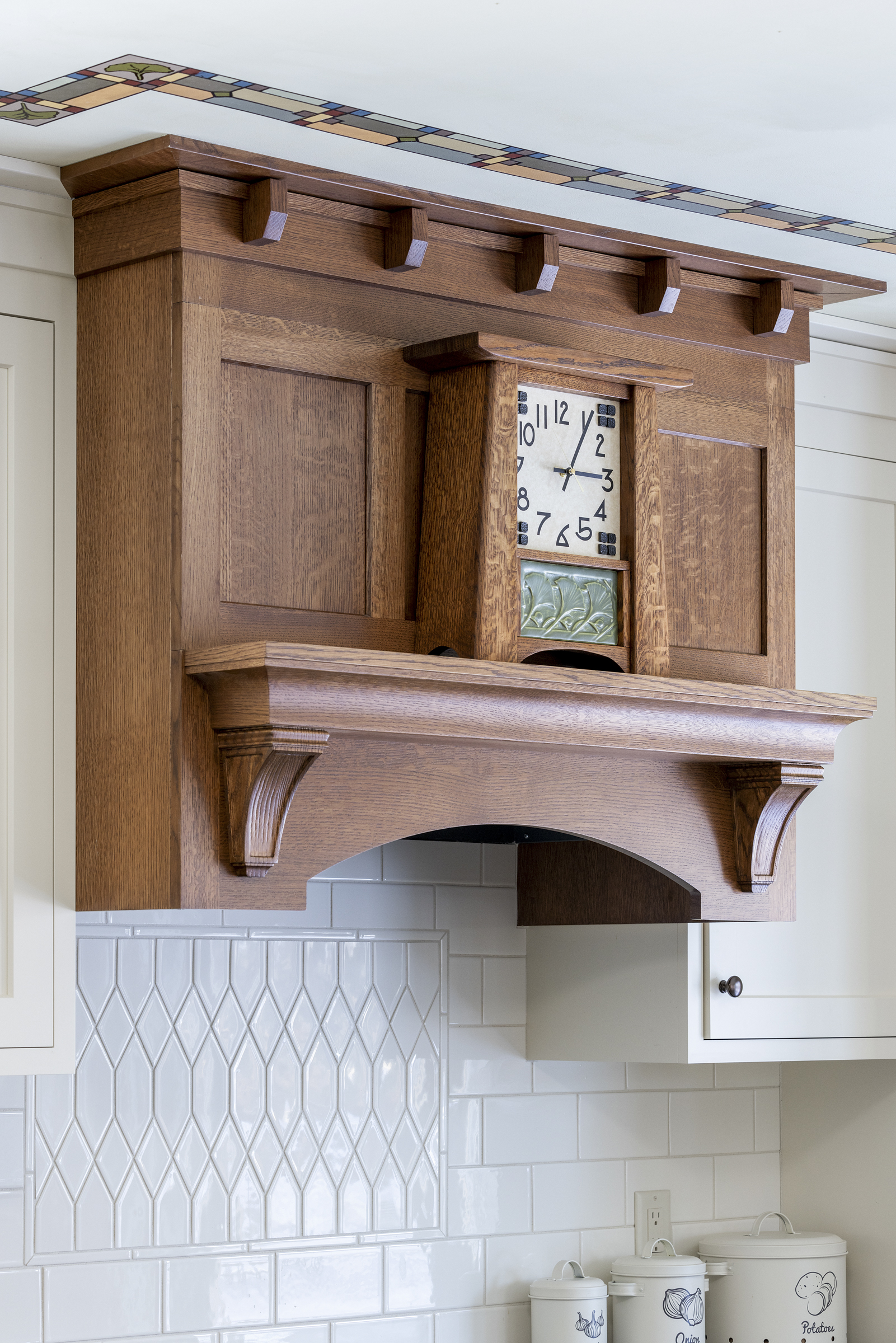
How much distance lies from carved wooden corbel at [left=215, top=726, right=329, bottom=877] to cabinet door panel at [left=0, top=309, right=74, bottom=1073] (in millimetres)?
227

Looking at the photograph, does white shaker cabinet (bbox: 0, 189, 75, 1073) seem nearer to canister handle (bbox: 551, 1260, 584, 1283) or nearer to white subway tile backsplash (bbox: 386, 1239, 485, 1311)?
white subway tile backsplash (bbox: 386, 1239, 485, 1311)

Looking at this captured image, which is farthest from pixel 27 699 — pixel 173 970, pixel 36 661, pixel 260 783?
pixel 173 970

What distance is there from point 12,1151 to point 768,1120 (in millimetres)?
1346

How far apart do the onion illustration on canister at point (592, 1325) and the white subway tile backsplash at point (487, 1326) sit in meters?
0.10

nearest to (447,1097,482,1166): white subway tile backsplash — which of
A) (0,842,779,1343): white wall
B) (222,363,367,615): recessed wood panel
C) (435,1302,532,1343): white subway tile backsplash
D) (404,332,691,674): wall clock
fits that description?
(0,842,779,1343): white wall

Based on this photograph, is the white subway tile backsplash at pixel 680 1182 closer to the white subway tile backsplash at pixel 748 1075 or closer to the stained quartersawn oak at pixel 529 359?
the white subway tile backsplash at pixel 748 1075

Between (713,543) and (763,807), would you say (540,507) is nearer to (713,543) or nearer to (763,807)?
(713,543)

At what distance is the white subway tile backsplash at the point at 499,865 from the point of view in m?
2.73

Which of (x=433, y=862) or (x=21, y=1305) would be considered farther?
(x=433, y=862)

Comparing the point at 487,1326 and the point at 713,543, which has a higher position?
the point at 713,543

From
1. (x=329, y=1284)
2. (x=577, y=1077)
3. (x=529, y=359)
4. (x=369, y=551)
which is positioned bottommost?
(x=329, y=1284)

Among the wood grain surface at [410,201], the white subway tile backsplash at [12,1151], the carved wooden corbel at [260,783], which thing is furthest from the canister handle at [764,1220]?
the wood grain surface at [410,201]

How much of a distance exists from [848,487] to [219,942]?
1150mm

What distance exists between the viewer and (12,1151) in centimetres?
225
